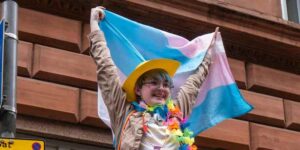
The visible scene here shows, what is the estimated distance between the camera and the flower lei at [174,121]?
5.48 meters

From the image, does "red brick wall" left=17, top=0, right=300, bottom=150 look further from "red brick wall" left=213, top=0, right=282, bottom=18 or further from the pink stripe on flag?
the pink stripe on flag

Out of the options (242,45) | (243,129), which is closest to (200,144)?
(243,129)

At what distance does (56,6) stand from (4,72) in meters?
4.40

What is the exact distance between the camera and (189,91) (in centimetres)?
596

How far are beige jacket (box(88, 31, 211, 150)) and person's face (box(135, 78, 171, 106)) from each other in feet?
0.43

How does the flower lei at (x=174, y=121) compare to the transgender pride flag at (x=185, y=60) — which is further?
the transgender pride flag at (x=185, y=60)

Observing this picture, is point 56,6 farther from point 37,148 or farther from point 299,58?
point 37,148

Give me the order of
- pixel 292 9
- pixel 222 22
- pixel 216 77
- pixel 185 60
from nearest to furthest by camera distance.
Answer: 1. pixel 216 77
2. pixel 185 60
3. pixel 222 22
4. pixel 292 9

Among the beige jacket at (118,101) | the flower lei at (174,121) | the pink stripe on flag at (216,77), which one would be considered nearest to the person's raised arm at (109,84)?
the beige jacket at (118,101)

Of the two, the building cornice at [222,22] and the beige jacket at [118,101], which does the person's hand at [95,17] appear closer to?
the beige jacket at [118,101]

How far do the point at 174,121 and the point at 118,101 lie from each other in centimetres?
43

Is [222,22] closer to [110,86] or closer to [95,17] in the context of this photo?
[95,17]

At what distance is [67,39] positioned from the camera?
9461 millimetres

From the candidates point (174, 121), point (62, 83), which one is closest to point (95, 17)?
point (174, 121)
